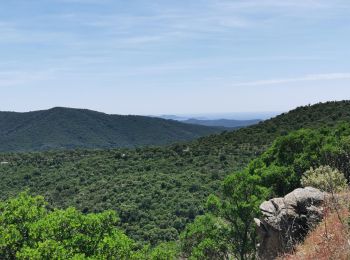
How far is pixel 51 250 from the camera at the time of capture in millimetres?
18453

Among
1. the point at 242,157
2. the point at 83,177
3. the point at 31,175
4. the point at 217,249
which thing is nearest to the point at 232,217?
the point at 217,249

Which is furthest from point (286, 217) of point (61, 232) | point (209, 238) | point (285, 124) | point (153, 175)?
point (285, 124)

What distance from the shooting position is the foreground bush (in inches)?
800

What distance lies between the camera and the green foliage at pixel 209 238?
29939 millimetres

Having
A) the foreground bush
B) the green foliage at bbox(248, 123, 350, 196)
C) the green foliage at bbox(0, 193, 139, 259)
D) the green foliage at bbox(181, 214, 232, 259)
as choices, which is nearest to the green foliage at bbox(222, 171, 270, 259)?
the green foliage at bbox(181, 214, 232, 259)

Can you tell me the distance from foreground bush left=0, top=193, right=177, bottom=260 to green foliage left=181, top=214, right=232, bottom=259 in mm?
8094

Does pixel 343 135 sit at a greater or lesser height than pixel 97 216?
greater

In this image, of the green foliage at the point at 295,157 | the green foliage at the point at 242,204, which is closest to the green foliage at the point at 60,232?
the green foliage at the point at 242,204

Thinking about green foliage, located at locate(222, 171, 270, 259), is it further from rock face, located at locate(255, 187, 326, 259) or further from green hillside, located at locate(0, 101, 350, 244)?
green hillside, located at locate(0, 101, 350, 244)

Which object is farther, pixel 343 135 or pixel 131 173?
pixel 131 173

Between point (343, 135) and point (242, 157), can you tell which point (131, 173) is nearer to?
point (242, 157)

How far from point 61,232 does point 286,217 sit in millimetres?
11717

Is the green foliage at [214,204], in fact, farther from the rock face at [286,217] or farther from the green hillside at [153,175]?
the green hillside at [153,175]

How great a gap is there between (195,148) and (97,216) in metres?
76.5
